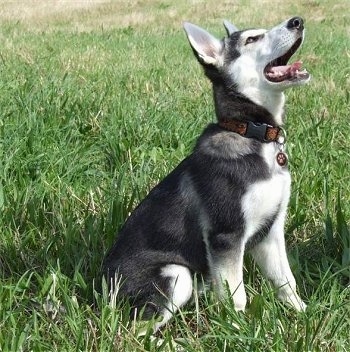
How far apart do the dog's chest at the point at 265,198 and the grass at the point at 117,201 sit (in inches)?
11.1

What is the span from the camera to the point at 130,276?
277 cm

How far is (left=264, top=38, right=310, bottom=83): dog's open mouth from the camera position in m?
2.79

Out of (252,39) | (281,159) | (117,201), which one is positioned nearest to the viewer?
(281,159)

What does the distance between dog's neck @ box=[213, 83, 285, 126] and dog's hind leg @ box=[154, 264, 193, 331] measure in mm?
724

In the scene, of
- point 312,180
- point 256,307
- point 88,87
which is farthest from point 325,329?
point 88,87

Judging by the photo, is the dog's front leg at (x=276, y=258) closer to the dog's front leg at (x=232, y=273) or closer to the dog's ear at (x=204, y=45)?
the dog's front leg at (x=232, y=273)

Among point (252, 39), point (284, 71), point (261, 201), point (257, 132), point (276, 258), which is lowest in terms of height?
point (276, 258)

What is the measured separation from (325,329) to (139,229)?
94 centimetres

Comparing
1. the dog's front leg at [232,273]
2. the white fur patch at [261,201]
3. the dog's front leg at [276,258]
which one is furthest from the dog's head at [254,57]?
the dog's front leg at [232,273]

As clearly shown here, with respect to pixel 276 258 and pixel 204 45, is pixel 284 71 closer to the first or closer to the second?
pixel 204 45

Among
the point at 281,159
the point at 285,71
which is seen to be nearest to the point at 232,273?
the point at 281,159

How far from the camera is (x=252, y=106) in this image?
114 inches

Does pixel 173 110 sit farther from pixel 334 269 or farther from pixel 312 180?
pixel 334 269

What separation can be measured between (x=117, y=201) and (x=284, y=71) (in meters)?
1.12
